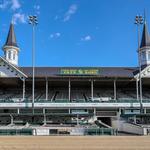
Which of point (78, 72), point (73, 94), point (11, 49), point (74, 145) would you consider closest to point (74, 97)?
point (73, 94)

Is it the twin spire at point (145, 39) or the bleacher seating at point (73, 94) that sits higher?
the twin spire at point (145, 39)

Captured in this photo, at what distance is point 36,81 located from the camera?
1921 inches

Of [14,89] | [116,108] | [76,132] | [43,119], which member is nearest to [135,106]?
[116,108]

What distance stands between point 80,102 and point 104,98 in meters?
4.98

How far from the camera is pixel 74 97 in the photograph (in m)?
49.4

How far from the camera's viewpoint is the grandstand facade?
40969 mm

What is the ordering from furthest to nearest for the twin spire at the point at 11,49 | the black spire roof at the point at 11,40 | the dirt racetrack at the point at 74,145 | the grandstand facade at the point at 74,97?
the black spire roof at the point at 11,40 < the twin spire at the point at 11,49 < the grandstand facade at the point at 74,97 < the dirt racetrack at the point at 74,145

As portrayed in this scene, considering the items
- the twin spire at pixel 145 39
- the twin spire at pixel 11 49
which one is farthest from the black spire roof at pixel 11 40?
the twin spire at pixel 145 39

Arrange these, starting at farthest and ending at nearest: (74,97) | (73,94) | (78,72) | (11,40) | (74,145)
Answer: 1. (11,40)
2. (73,94)
3. (74,97)
4. (78,72)
5. (74,145)

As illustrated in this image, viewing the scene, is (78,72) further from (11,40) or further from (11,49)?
(11,40)

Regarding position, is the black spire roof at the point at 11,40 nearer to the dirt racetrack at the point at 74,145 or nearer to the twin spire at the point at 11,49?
the twin spire at the point at 11,49

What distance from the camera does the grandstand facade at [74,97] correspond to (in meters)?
41.0

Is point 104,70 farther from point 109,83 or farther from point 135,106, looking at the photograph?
point 135,106

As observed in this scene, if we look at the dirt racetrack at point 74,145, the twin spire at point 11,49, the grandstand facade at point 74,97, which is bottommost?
the dirt racetrack at point 74,145
